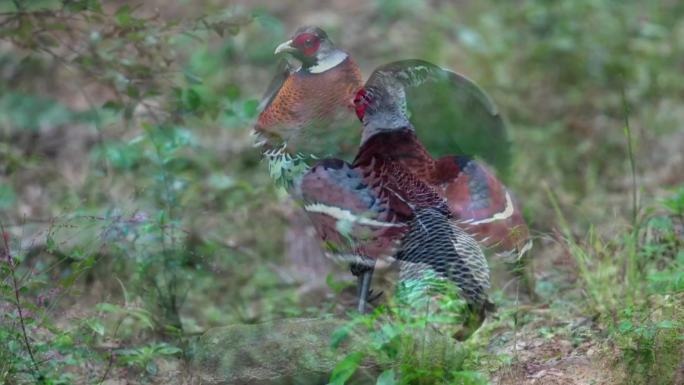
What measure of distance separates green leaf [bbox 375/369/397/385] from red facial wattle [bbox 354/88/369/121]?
1005 mm

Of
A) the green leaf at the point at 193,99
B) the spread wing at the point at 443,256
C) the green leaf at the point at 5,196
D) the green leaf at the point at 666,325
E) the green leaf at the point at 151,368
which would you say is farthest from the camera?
the green leaf at the point at 5,196

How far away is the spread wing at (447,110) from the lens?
13.3 feet

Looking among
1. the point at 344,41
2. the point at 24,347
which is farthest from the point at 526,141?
the point at 24,347

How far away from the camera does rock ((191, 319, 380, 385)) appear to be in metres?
3.76

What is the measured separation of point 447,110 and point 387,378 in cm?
124

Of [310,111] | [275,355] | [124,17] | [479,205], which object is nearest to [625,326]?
[479,205]

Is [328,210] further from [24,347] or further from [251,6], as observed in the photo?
[251,6]

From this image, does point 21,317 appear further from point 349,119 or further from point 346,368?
point 349,119

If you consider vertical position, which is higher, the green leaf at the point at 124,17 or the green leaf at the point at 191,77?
the green leaf at the point at 124,17

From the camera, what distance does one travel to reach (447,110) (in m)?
4.29

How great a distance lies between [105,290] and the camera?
5102 millimetres

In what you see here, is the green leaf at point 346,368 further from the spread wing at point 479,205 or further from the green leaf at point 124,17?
the green leaf at point 124,17

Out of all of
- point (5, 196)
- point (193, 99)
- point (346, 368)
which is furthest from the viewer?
point (5, 196)

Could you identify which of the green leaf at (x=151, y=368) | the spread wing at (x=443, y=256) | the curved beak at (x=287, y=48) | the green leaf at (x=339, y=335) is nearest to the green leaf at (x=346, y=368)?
the green leaf at (x=339, y=335)
